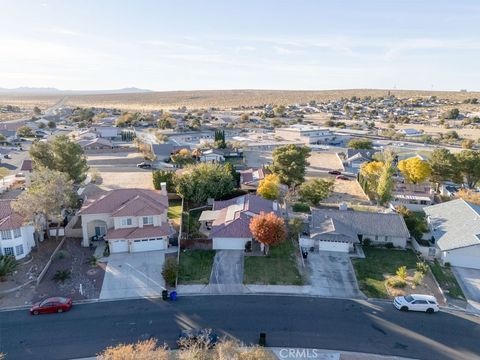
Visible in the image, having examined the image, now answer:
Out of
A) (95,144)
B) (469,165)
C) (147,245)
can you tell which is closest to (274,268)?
(147,245)

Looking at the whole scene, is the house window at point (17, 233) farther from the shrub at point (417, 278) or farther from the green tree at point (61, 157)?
the shrub at point (417, 278)

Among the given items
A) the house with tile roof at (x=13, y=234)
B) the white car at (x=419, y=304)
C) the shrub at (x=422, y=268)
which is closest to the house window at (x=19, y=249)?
the house with tile roof at (x=13, y=234)

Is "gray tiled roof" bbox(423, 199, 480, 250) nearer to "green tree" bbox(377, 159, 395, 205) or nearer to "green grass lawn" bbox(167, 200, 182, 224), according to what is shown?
"green tree" bbox(377, 159, 395, 205)

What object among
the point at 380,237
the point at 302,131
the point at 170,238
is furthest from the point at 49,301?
the point at 302,131

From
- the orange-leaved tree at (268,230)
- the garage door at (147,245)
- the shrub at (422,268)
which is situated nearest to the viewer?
the shrub at (422,268)

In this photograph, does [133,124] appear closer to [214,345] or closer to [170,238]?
[170,238]
